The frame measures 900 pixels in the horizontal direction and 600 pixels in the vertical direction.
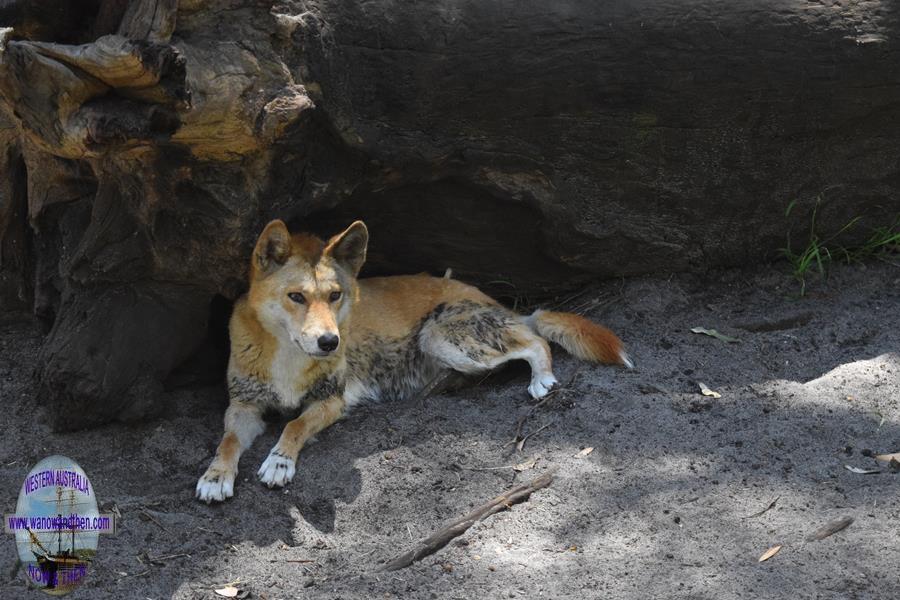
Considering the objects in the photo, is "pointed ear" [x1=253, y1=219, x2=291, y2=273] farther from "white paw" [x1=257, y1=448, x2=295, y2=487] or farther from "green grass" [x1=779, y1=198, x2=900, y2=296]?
"green grass" [x1=779, y1=198, x2=900, y2=296]

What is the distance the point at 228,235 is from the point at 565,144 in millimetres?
1842

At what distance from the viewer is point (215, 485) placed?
457 centimetres

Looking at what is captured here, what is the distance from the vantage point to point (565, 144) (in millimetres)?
5281

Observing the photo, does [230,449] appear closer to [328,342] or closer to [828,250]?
[328,342]

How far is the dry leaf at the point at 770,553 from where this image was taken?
12.7ft

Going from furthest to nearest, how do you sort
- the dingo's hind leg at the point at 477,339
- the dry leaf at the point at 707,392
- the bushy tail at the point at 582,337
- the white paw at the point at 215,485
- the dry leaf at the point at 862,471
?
the dingo's hind leg at the point at 477,339, the bushy tail at the point at 582,337, the dry leaf at the point at 707,392, the white paw at the point at 215,485, the dry leaf at the point at 862,471

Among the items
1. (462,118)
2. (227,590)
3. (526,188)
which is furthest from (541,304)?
(227,590)

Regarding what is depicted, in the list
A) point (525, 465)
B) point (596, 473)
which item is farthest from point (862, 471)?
point (525, 465)

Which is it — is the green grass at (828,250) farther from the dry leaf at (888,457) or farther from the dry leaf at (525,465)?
the dry leaf at (525,465)

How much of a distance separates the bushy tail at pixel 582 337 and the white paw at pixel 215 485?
205 cm

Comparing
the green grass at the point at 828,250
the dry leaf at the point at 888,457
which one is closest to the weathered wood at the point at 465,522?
the dry leaf at the point at 888,457

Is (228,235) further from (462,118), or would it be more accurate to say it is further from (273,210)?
(462,118)

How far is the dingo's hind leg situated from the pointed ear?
1.25 meters

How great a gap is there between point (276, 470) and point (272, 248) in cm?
112
